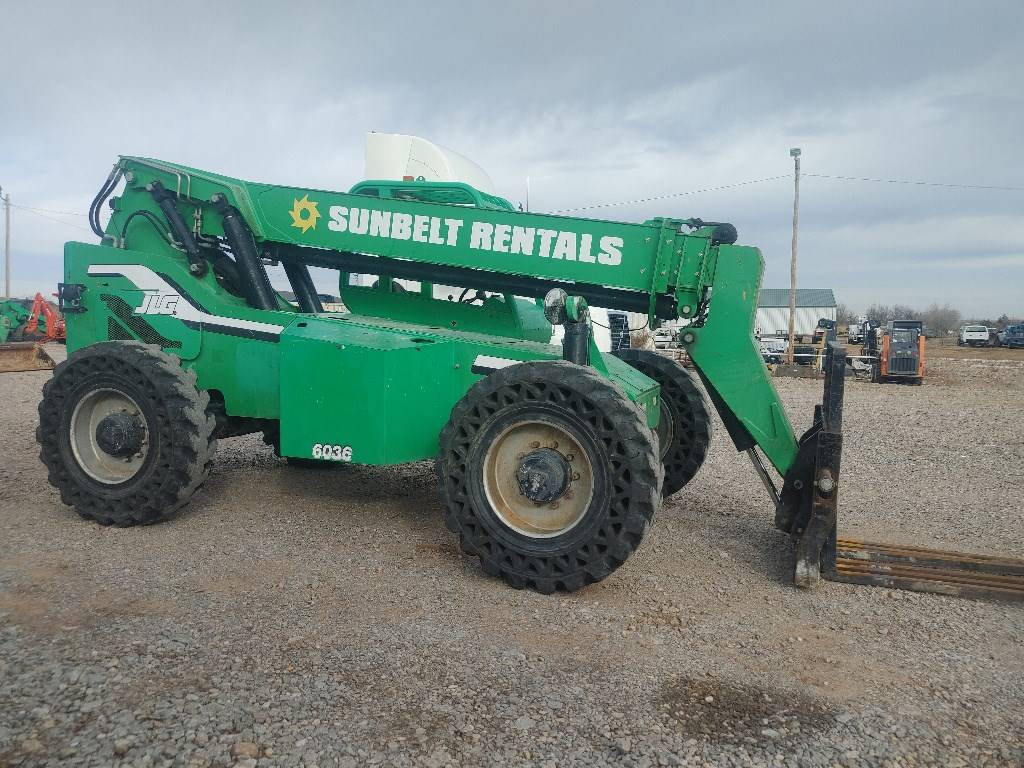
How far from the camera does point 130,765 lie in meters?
2.68

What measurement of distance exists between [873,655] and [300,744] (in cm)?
273

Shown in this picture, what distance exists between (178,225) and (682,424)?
4503 mm

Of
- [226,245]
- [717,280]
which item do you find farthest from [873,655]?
[226,245]

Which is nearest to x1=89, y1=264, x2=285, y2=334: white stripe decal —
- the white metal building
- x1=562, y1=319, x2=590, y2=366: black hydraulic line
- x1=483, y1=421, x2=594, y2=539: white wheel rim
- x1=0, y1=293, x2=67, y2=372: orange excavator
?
x1=483, y1=421, x2=594, y2=539: white wheel rim

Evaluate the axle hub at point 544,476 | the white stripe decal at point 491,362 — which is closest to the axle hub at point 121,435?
the white stripe decal at point 491,362

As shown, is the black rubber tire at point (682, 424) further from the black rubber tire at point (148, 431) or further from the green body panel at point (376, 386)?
the black rubber tire at point (148, 431)

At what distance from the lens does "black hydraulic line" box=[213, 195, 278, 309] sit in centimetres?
604

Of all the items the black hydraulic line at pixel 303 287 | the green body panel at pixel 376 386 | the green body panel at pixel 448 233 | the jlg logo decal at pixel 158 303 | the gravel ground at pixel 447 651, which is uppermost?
the green body panel at pixel 448 233

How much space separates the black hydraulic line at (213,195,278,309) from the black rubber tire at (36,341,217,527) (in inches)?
33.4

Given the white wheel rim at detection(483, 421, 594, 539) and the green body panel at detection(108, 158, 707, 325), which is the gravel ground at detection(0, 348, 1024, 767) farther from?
the green body panel at detection(108, 158, 707, 325)

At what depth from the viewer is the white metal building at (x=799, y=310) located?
201 ft

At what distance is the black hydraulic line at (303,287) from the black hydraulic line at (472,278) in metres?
0.36

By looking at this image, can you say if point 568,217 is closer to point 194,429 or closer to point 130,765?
point 194,429

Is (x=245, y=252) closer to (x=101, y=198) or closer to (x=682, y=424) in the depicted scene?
(x=101, y=198)
